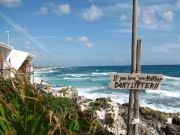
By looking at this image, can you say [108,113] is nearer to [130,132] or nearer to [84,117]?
[130,132]

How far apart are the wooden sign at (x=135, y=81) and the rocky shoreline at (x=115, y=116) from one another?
13.6 ft

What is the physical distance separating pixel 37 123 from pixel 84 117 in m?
0.72

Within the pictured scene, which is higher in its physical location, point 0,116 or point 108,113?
point 0,116

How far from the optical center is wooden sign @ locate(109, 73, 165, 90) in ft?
18.0

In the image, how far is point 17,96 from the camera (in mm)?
3822

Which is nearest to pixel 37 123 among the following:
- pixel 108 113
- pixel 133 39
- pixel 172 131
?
pixel 133 39

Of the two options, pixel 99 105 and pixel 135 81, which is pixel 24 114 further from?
pixel 99 105

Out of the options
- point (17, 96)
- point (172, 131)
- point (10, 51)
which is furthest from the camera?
point (10, 51)

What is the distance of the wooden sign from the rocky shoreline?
163 inches

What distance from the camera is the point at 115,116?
1812 cm

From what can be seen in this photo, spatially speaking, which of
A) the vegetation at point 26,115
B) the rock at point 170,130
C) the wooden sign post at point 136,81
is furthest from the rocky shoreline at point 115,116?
the vegetation at point 26,115

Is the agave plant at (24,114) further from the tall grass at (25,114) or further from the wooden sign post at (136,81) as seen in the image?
the wooden sign post at (136,81)

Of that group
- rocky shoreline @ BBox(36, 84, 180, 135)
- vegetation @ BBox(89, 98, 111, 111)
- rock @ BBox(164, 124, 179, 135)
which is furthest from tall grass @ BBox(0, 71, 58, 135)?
rock @ BBox(164, 124, 179, 135)

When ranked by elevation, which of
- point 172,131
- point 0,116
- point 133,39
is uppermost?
point 133,39
